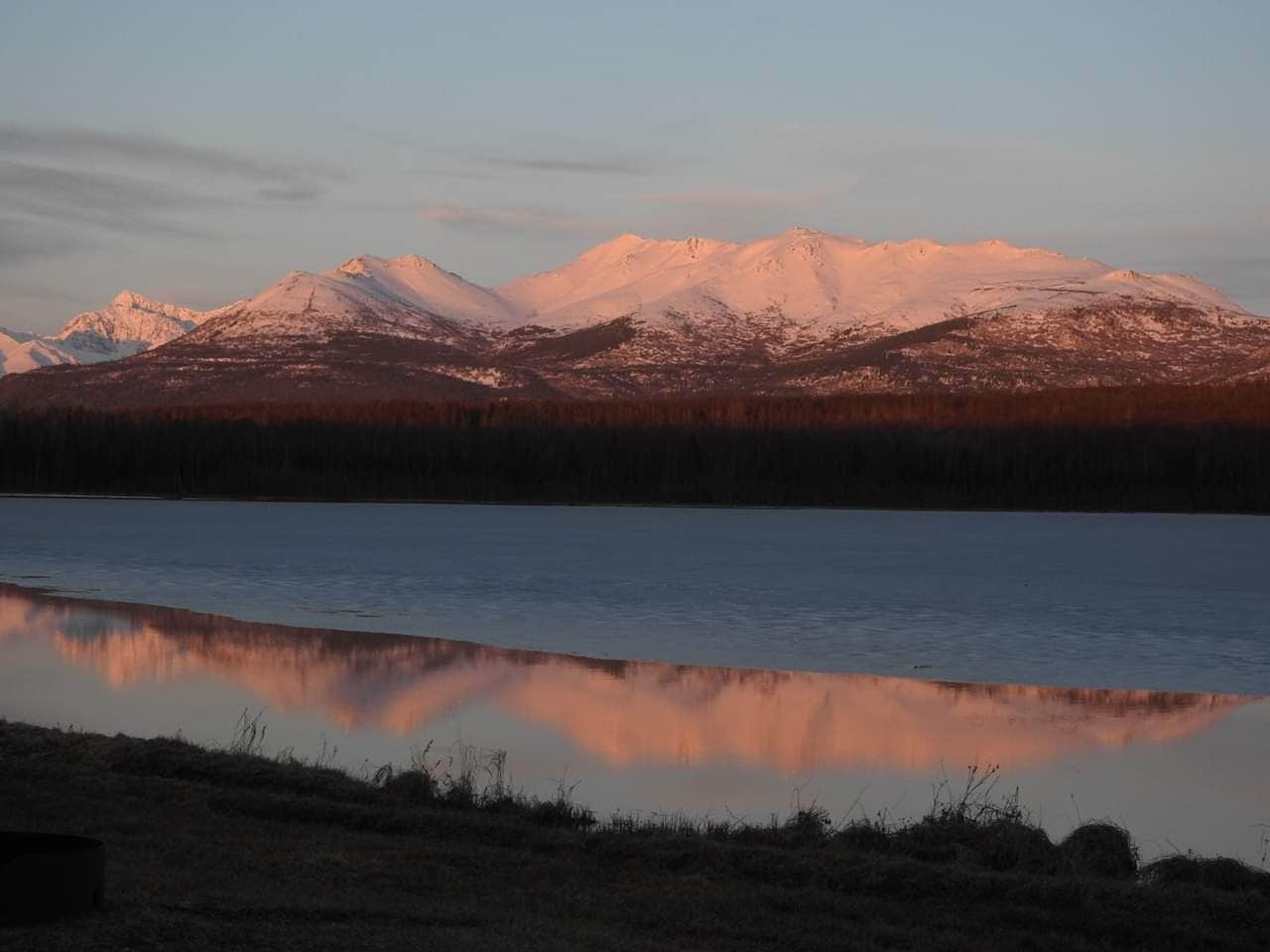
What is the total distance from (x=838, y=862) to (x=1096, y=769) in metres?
6.75

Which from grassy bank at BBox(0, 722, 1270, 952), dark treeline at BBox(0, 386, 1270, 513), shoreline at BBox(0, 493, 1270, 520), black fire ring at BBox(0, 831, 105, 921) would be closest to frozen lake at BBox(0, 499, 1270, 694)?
grassy bank at BBox(0, 722, 1270, 952)

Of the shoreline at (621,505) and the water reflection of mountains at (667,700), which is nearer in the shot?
the water reflection of mountains at (667,700)

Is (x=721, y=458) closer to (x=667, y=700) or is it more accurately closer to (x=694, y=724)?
(x=667, y=700)

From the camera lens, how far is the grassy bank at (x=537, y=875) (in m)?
9.37

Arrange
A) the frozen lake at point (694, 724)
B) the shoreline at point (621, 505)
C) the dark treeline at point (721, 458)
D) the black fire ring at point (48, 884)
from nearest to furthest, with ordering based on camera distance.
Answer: the black fire ring at point (48, 884), the frozen lake at point (694, 724), the shoreline at point (621, 505), the dark treeline at point (721, 458)

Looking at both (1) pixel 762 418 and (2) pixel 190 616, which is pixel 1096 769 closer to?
(2) pixel 190 616

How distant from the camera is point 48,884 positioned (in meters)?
8.43

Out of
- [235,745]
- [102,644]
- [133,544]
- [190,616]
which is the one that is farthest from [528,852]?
[133,544]

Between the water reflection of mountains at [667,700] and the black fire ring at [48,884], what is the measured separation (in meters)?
8.84

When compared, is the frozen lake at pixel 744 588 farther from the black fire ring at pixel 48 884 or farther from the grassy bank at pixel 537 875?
the black fire ring at pixel 48 884

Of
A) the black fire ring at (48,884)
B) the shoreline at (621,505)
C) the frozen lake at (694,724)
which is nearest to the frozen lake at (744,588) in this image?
the frozen lake at (694,724)

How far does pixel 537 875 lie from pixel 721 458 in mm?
111356

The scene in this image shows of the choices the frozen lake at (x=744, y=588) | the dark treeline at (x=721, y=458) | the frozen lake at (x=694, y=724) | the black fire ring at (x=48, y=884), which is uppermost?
the dark treeline at (x=721, y=458)

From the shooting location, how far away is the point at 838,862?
37.4 feet
